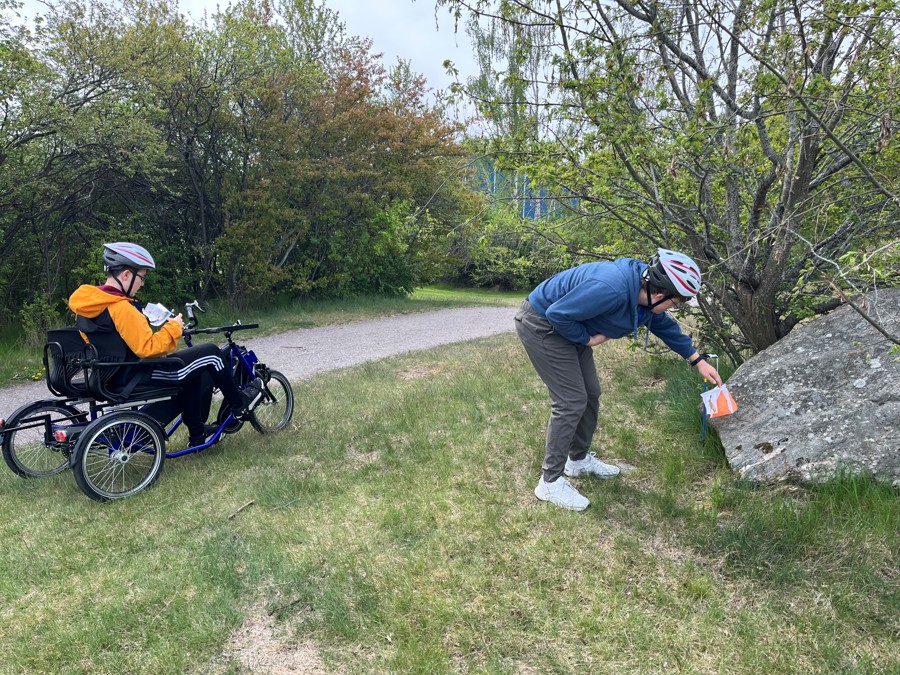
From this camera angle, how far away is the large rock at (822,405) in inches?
128

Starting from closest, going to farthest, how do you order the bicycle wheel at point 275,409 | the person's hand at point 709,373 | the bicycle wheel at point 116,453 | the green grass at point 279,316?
the person's hand at point 709,373 < the bicycle wheel at point 116,453 < the bicycle wheel at point 275,409 < the green grass at point 279,316

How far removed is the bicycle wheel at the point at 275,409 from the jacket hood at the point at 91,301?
5.45 ft

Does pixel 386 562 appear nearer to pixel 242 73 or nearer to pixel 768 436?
pixel 768 436

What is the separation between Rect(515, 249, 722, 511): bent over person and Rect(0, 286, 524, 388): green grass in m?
7.92

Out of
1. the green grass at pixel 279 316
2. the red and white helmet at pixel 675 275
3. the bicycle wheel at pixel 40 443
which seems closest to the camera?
the red and white helmet at pixel 675 275

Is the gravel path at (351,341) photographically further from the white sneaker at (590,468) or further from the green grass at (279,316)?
the white sneaker at (590,468)

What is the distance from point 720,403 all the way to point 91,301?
4205 millimetres

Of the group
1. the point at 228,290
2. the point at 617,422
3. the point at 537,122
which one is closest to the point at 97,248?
the point at 228,290

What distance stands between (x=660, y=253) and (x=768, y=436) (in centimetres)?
144

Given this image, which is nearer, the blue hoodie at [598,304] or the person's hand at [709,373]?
the blue hoodie at [598,304]

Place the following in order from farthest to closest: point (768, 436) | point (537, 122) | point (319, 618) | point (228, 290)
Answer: point (228, 290)
point (537, 122)
point (768, 436)
point (319, 618)

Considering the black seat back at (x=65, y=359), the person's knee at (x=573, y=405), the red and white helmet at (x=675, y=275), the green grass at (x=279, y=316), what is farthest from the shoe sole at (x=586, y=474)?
the green grass at (x=279, y=316)

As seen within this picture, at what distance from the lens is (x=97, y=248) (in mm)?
10742

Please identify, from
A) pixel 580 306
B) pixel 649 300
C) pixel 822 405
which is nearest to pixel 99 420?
pixel 580 306
